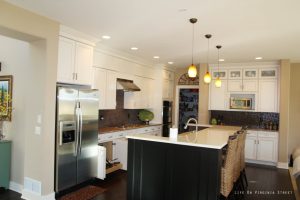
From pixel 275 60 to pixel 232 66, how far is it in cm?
110

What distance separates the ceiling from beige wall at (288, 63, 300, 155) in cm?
140

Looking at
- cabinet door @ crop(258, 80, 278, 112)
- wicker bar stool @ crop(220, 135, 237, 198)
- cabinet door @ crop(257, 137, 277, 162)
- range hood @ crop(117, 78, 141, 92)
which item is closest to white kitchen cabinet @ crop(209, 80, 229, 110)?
cabinet door @ crop(258, 80, 278, 112)

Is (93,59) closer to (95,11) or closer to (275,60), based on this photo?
(95,11)

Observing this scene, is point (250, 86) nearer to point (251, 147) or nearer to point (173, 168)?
point (251, 147)

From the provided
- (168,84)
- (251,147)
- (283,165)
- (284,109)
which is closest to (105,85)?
(168,84)

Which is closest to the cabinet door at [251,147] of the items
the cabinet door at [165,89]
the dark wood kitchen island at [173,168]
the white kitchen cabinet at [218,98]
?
the white kitchen cabinet at [218,98]

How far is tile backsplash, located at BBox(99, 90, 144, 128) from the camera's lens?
18.8ft

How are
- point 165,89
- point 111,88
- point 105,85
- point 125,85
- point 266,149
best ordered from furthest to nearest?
point 165,89
point 266,149
point 125,85
point 111,88
point 105,85

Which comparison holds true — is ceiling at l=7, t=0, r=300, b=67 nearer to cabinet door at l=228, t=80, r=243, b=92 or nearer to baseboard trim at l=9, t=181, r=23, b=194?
cabinet door at l=228, t=80, r=243, b=92

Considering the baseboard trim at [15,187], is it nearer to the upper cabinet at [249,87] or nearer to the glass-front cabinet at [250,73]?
the upper cabinet at [249,87]

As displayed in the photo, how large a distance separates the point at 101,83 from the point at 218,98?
357 centimetres

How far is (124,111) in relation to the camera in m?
6.49

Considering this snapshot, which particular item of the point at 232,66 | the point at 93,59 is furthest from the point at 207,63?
the point at 93,59

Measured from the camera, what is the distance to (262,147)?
20.2 ft
